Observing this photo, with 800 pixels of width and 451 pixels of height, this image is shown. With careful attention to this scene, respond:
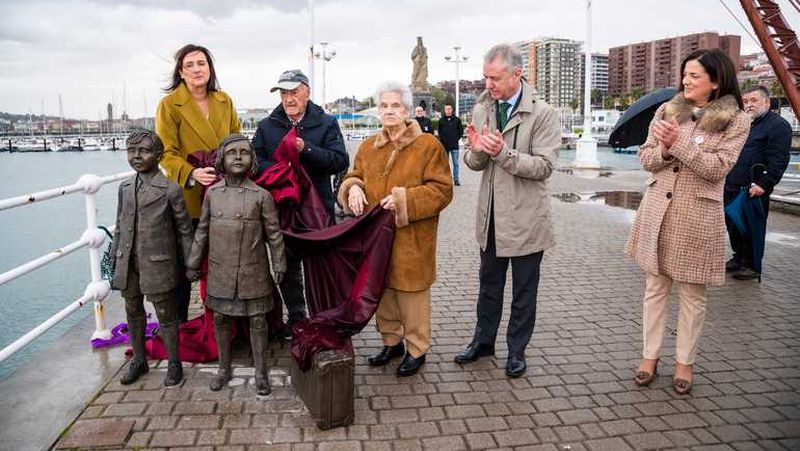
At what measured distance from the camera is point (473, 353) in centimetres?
446

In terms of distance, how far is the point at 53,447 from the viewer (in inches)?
125

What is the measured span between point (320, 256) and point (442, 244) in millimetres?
4949

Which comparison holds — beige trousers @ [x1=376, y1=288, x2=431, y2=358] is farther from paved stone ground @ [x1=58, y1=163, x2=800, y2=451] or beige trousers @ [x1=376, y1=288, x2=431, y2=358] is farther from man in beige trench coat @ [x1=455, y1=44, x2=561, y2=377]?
man in beige trench coat @ [x1=455, y1=44, x2=561, y2=377]

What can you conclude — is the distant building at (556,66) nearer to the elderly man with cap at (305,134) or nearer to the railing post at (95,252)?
the elderly man with cap at (305,134)

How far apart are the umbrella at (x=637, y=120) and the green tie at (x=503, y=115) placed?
189 centimetres

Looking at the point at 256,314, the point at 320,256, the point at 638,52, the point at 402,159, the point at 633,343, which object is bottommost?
the point at 633,343

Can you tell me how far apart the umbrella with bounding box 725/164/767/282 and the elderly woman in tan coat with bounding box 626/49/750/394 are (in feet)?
10.7

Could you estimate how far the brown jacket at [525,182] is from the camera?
405 cm

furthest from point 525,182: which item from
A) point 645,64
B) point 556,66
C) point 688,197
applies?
point 645,64

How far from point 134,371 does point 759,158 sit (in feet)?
21.5

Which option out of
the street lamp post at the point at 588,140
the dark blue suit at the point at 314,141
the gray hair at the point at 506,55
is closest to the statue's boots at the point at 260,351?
the dark blue suit at the point at 314,141

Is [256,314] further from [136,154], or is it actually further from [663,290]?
[663,290]

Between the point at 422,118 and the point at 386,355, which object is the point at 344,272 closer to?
the point at 386,355

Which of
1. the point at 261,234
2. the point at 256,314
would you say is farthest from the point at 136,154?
the point at 256,314
